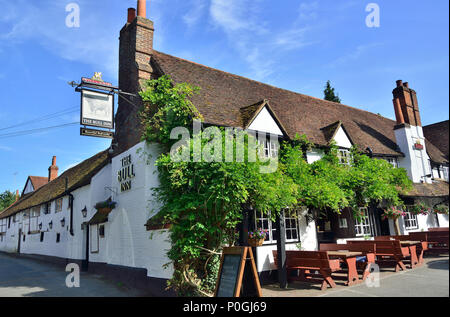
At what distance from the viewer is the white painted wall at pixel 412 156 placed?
18.7 m

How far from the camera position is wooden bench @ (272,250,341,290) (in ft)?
30.4

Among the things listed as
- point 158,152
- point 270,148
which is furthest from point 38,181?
point 270,148

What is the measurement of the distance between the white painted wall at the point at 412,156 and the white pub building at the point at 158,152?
0.06 m

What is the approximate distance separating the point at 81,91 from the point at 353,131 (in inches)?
551

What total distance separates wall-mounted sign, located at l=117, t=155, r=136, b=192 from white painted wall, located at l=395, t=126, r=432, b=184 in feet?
50.3

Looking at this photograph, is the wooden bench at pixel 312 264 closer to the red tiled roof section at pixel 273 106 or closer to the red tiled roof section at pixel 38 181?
the red tiled roof section at pixel 273 106

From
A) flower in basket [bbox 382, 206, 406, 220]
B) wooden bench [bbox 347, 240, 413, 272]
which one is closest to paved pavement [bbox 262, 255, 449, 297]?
wooden bench [bbox 347, 240, 413, 272]

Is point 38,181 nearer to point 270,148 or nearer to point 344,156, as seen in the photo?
point 270,148

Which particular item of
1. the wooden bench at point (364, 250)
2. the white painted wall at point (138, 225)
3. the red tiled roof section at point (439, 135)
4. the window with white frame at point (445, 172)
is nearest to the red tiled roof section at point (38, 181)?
the white painted wall at point (138, 225)

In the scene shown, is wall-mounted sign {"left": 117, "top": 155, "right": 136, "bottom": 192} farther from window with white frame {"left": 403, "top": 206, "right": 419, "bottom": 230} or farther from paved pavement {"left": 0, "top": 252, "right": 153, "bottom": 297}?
window with white frame {"left": 403, "top": 206, "right": 419, "bottom": 230}

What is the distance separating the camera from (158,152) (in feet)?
36.9

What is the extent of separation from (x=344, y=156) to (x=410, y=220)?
20.6 feet

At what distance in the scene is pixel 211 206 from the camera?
8.95 metres
